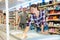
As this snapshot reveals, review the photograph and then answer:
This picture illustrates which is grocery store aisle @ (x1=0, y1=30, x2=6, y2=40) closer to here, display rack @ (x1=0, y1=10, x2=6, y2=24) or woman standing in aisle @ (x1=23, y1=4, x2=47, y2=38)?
display rack @ (x1=0, y1=10, x2=6, y2=24)

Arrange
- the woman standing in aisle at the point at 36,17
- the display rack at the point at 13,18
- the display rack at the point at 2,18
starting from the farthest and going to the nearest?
the display rack at the point at 2,18 → the display rack at the point at 13,18 → the woman standing in aisle at the point at 36,17

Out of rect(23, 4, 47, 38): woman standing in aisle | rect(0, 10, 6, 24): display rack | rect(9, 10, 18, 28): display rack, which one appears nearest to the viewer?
rect(23, 4, 47, 38): woman standing in aisle

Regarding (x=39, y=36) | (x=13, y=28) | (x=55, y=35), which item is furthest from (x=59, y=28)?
(x=13, y=28)

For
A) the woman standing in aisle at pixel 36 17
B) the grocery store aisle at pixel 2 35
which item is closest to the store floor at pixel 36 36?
the woman standing in aisle at pixel 36 17

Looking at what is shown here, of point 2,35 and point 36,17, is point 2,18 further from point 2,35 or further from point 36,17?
point 36,17

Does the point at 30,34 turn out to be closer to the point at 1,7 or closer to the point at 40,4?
the point at 40,4

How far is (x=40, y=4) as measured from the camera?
2.99m

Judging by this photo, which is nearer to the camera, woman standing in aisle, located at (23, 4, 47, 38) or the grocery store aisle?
woman standing in aisle, located at (23, 4, 47, 38)

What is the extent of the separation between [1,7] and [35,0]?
2.77 ft

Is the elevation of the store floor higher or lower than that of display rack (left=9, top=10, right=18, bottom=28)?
lower

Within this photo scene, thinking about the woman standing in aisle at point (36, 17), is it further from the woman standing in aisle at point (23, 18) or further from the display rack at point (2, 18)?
the display rack at point (2, 18)

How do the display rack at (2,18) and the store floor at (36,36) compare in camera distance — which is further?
the display rack at (2,18)

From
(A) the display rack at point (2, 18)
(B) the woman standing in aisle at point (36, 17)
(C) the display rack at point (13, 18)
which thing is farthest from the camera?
(A) the display rack at point (2, 18)

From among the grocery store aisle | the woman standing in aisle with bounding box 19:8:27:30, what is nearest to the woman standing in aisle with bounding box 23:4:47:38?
the woman standing in aisle with bounding box 19:8:27:30
